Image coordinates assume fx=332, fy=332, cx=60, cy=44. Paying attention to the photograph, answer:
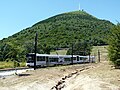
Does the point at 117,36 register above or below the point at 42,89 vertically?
above

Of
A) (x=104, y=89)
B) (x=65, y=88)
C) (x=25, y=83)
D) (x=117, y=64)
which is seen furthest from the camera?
(x=117, y=64)

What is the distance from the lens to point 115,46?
135 feet

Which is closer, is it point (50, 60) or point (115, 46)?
point (115, 46)

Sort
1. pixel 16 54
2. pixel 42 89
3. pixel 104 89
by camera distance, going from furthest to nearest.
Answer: pixel 16 54 < pixel 42 89 < pixel 104 89

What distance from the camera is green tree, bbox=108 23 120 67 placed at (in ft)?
134

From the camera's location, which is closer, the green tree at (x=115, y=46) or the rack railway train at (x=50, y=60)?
the green tree at (x=115, y=46)

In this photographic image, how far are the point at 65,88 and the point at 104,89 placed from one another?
16.0ft

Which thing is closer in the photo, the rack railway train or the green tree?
the green tree

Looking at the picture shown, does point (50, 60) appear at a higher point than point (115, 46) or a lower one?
lower

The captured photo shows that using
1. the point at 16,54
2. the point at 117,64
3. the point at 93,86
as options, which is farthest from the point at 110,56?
the point at 16,54

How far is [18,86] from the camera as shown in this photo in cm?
3188

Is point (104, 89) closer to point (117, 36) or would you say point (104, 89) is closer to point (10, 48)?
point (117, 36)

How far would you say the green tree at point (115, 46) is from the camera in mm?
40781

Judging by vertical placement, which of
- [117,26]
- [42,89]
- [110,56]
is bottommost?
[42,89]
